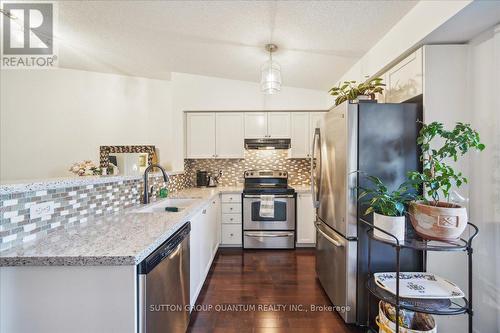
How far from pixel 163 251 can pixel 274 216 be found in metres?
2.23

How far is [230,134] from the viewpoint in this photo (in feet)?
11.5

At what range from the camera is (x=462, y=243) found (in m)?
1.25

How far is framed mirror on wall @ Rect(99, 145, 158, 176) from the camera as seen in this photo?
2889mm

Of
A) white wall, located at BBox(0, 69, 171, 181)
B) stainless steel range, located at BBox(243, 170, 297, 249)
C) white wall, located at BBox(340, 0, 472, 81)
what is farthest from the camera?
white wall, located at BBox(0, 69, 171, 181)

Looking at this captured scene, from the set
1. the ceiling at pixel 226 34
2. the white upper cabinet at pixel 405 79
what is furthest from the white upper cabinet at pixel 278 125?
the white upper cabinet at pixel 405 79

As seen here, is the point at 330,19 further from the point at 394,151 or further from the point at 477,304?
the point at 477,304

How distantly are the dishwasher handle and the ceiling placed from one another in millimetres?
1767

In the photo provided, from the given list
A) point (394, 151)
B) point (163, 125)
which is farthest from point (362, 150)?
point (163, 125)

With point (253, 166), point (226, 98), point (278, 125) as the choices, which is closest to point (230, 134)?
point (226, 98)

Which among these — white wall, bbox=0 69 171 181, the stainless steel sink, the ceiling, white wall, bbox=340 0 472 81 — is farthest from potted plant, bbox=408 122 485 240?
white wall, bbox=0 69 171 181

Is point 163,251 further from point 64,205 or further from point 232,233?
point 232,233

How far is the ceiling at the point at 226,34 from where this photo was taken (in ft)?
5.64

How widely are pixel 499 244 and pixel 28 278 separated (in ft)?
8.57

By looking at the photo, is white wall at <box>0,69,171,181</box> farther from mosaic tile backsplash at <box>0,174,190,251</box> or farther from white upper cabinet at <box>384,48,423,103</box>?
white upper cabinet at <box>384,48,423,103</box>
